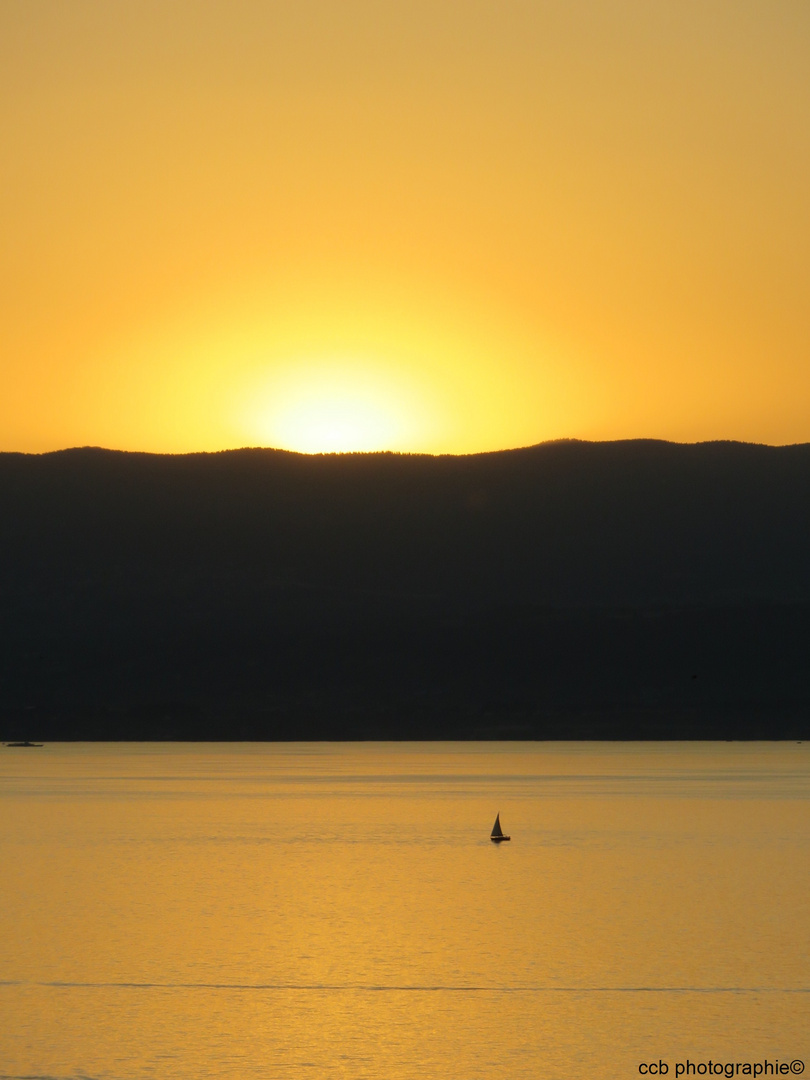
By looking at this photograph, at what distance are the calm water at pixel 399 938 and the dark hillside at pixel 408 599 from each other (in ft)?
350

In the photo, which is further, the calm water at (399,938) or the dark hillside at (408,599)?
the dark hillside at (408,599)

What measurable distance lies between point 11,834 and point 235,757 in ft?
219

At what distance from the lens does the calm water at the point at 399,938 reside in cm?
1862

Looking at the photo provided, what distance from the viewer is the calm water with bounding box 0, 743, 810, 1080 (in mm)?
18625

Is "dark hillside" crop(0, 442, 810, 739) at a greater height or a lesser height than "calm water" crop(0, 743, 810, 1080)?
greater

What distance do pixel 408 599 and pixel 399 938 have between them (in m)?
153

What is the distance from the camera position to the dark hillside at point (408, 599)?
164250mm

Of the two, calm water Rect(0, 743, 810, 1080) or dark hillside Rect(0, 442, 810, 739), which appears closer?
calm water Rect(0, 743, 810, 1080)

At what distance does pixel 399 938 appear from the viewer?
26719 millimetres

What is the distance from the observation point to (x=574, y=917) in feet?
96.3

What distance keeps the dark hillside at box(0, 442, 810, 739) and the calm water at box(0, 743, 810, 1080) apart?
107 m

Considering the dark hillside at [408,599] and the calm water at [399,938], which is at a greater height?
the dark hillside at [408,599]

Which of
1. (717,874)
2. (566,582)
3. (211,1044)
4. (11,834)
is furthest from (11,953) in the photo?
(566,582)

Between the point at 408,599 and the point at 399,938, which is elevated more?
the point at 408,599
